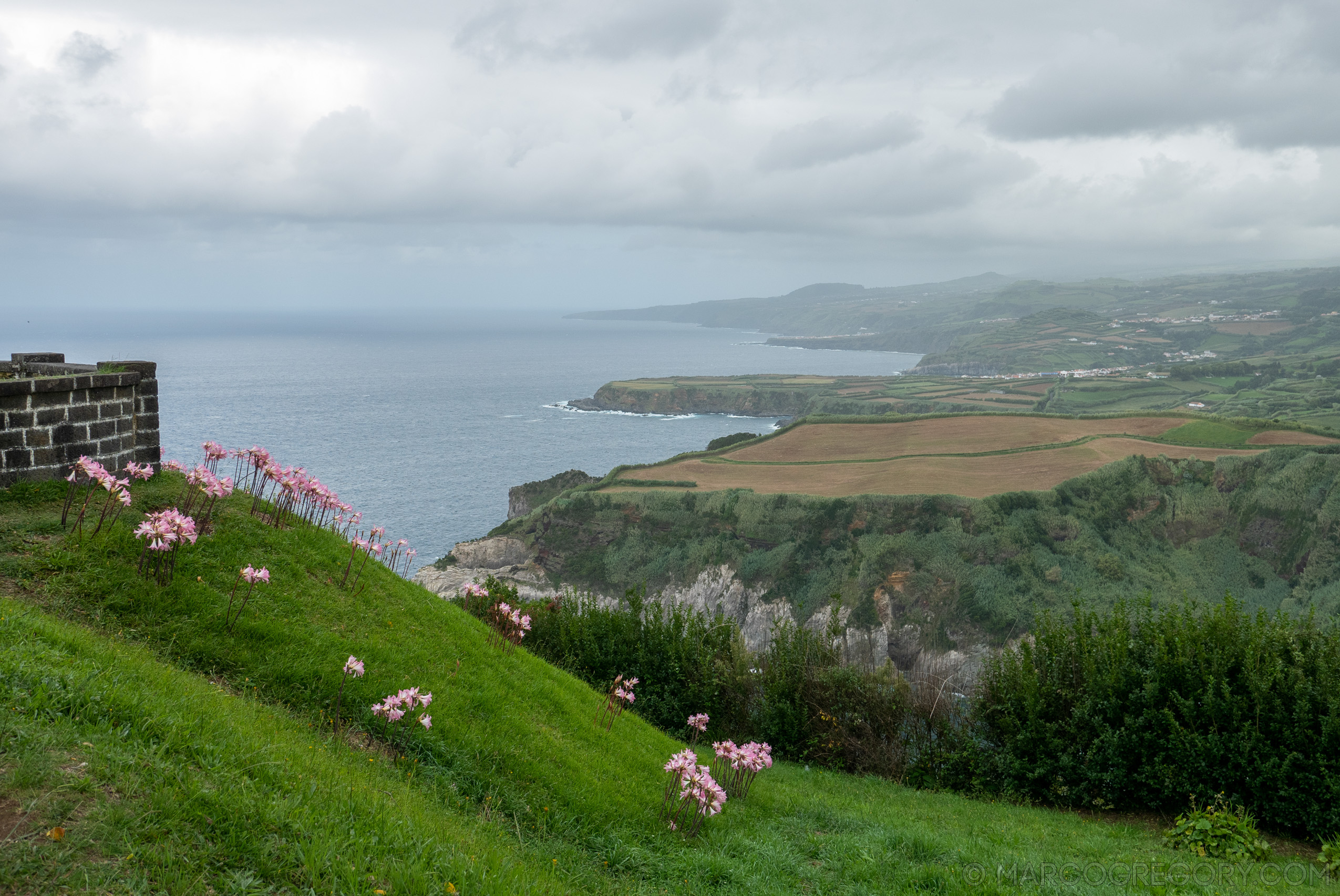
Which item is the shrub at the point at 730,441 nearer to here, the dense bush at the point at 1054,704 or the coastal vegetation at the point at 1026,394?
the coastal vegetation at the point at 1026,394

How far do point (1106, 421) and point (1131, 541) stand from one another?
28686 millimetres

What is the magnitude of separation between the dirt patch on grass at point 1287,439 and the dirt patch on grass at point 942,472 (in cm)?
377

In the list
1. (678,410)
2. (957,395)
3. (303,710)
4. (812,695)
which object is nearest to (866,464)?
(812,695)

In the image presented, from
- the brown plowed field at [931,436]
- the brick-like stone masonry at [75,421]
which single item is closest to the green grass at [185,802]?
the brick-like stone masonry at [75,421]

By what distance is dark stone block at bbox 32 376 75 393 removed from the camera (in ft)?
37.1

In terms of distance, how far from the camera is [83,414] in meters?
12.2

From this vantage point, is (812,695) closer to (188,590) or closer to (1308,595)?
(188,590)

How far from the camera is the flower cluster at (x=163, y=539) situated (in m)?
8.98

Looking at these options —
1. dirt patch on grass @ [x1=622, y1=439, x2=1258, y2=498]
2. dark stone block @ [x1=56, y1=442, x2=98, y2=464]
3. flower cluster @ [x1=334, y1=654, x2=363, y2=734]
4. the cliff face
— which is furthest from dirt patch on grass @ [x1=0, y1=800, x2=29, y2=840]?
the cliff face

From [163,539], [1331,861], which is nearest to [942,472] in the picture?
[1331,861]

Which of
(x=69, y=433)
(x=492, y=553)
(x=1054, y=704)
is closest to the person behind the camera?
(x=69, y=433)

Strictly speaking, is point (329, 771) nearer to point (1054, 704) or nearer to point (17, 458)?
point (17, 458)

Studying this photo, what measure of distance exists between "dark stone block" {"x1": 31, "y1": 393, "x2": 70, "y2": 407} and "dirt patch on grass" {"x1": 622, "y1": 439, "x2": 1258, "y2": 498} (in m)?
60.7

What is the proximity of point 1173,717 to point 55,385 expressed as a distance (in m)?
19.6
